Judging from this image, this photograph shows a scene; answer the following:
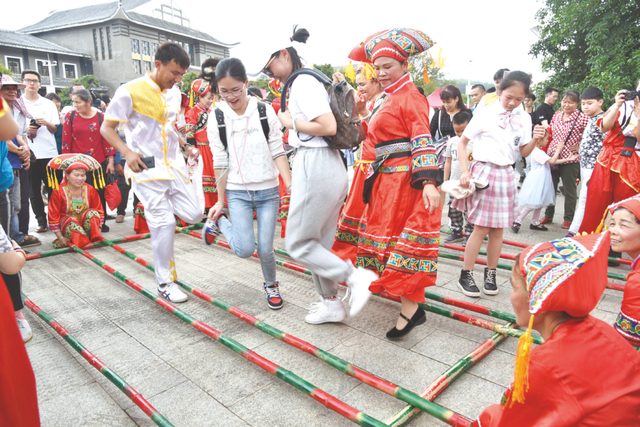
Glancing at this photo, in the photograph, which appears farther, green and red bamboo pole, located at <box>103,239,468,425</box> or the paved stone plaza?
the paved stone plaza

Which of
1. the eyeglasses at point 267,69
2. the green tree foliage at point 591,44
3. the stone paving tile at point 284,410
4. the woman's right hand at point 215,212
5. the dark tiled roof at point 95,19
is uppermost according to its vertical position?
the dark tiled roof at point 95,19

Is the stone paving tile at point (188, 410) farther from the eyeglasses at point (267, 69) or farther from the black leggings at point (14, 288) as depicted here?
the eyeglasses at point (267, 69)

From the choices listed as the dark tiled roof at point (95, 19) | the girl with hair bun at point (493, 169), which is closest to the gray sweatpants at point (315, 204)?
the girl with hair bun at point (493, 169)

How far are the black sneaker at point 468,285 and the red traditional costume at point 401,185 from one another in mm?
1034

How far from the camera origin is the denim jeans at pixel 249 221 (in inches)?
115

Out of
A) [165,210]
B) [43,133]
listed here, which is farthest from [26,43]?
[165,210]

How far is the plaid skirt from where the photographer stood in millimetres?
3115

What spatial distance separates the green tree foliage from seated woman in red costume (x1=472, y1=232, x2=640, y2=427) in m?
8.31

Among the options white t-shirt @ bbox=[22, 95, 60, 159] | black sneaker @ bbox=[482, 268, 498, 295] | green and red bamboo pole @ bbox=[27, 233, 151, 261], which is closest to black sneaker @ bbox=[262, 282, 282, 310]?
black sneaker @ bbox=[482, 268, 498, 295]

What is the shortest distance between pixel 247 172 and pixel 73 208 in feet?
9.46

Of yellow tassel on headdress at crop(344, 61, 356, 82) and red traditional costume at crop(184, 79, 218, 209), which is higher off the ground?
yellow tassel on headdress at crop(344, 61, 356, 82)

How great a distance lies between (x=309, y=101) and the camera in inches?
87.5

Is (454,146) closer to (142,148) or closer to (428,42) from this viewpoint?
(428,42)

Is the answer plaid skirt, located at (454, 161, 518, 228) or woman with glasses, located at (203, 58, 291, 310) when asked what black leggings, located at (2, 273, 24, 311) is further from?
plaid skirt, located at (454, 161, 518, 228)
